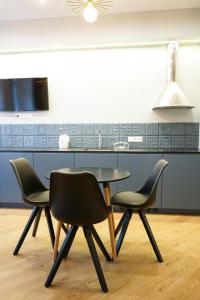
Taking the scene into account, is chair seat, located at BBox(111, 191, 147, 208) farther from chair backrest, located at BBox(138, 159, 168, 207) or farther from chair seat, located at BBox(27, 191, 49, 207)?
chair seat, located at BBox(27, 191, 49, 207)

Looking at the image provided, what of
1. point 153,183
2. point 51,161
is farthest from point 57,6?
point 153,183

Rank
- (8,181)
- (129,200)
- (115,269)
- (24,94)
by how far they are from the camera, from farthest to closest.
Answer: (24,94), (8,181), (129,200), (115,269)

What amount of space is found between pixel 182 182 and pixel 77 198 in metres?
2.04

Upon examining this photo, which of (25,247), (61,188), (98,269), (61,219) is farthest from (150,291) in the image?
(25,247)

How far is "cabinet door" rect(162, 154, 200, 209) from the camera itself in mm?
3375

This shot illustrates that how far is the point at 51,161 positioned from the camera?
11.9 ft

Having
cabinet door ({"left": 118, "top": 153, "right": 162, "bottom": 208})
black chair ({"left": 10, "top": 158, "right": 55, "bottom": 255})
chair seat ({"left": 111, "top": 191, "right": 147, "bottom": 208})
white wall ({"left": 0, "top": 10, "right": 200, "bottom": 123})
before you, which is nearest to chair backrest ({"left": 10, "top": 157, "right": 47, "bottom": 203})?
black chair ({"left": 10, "top": 158, "right": 55, "bottom": 255})

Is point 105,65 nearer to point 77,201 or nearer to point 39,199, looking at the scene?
point 39,199

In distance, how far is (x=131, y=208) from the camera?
2.24m

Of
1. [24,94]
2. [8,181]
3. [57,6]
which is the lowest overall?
[8,181]

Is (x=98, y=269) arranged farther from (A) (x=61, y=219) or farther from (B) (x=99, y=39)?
(B) (x=99, y=39)

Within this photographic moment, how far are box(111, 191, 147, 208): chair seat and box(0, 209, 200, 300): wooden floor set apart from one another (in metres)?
0.52

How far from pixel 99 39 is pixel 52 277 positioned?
326 centimetres

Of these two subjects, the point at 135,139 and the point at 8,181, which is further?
the point at 135,139
